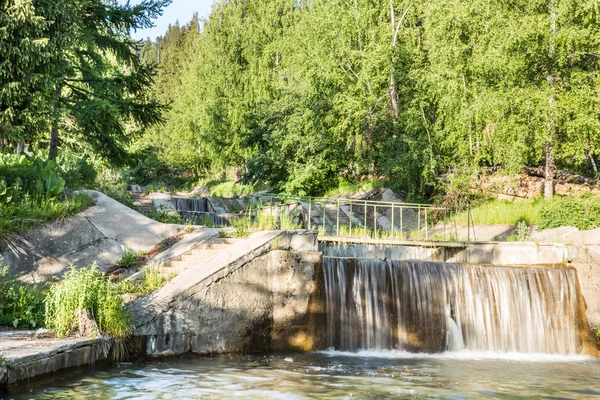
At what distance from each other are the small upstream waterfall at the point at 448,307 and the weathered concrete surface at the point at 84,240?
486 cm

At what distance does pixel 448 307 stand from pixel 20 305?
9231 millimetres

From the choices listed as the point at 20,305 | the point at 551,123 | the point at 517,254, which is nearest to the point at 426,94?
the point at 551,123

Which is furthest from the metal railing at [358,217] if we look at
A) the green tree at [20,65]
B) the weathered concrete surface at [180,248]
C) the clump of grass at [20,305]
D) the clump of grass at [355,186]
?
the clump of grass at [20,305]

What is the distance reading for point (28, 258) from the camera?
1405 cm

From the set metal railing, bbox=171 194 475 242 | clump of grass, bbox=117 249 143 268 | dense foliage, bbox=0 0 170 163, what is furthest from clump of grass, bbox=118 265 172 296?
dense foliage, bbox=0 0 170 163

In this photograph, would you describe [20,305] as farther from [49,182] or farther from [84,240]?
[49,182]

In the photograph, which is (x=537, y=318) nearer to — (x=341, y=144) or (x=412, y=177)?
(x=412, y=177)

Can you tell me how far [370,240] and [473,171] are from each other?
833 cm

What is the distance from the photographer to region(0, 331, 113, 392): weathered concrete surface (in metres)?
8.38

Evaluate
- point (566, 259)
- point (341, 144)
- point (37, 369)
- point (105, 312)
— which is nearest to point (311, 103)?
point (341, 144)

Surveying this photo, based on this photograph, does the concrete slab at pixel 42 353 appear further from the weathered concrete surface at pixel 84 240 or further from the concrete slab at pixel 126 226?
the concrete slab at pixel 126 226

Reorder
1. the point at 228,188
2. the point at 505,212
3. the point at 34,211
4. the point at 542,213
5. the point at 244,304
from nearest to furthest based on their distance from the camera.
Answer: the point at 244,304
the point at 34,211
the point at 542,213
the point at 505,212
the point at 228,188

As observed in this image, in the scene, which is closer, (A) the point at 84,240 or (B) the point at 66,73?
(A) the point at 84,240

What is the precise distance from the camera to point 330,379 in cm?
1031
